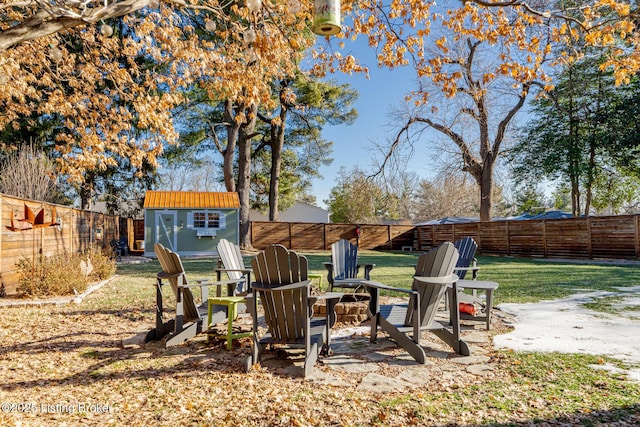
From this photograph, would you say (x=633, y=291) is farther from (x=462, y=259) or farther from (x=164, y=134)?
(x=164, y=134)

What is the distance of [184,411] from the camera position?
258 cm

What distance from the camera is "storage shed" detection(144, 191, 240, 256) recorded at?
18.6 m

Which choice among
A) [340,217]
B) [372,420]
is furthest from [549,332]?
[340,217]

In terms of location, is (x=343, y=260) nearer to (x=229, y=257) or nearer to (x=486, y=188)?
(x=229, y=257)

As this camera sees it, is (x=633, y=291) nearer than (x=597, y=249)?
Yes

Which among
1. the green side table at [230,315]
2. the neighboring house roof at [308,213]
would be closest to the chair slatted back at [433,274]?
the green side table at [230,315]

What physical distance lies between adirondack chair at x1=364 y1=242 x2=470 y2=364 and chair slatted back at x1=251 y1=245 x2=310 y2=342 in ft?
2.59

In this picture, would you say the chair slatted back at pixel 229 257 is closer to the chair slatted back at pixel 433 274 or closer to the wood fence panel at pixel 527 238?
the chair slatted back at pixel 433 274

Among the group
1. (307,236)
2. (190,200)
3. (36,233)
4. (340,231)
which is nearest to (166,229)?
(190,200)

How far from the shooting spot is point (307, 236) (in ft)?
74.3

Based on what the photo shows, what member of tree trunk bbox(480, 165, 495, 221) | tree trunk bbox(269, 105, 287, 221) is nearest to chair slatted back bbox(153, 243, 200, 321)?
tree trunk bbox(480, 165, 495, 221)

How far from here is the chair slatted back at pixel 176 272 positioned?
13.0ft

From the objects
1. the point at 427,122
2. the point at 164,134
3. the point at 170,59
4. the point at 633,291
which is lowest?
→ the point at 633,291

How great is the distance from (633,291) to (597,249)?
29.6ft
